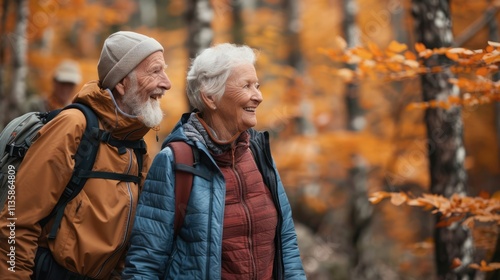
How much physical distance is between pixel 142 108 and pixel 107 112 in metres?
0.20

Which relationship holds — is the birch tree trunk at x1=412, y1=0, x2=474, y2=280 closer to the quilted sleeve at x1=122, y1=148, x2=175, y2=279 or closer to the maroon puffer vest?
the maroon puffer vest

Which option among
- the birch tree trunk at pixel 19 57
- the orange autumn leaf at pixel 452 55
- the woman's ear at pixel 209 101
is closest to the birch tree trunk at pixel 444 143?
the orange autumn leaf at pixel 452 55

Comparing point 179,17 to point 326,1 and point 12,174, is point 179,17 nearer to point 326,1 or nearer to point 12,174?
point 326,1

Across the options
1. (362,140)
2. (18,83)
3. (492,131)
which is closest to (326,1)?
(492,131)

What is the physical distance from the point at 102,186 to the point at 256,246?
36.0 inches

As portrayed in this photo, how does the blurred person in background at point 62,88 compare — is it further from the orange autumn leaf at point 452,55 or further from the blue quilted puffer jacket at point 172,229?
the orange autumn leaf at point 452,55

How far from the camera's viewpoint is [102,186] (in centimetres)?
317

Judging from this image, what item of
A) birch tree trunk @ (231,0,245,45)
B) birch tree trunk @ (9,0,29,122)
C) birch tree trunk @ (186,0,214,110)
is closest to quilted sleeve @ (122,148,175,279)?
birch tree trunk @ (186,0,214,110)

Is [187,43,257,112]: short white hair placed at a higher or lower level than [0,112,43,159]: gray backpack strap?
higher

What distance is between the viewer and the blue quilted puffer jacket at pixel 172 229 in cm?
296

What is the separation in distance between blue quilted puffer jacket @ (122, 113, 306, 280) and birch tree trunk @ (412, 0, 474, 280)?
325cm

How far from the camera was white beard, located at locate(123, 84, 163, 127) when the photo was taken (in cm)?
333

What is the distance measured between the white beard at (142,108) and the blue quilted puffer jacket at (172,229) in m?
0.30

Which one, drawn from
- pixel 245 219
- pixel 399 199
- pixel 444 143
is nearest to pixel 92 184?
pixel 245 219
